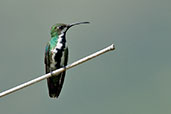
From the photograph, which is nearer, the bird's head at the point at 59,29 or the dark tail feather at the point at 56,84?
the dark tail feather at the point at 56,84

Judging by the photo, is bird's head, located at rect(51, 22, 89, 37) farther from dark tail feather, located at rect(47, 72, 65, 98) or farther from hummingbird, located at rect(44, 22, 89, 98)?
dark tail feather, located at rect(47, 72, 65, 98)

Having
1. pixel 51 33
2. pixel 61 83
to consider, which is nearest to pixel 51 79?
pixel 61 83

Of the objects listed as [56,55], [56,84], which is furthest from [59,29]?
[56,84]

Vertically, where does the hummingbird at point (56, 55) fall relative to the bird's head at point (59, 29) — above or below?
below

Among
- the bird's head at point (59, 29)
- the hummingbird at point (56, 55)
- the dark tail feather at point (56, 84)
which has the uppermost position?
the bird's head at point (59, 29)

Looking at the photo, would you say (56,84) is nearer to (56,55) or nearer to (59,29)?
(56,55)

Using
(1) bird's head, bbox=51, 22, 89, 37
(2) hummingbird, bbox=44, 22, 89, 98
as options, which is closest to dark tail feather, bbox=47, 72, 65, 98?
(2) hummingbird, bbox=44, 22, 89, 98

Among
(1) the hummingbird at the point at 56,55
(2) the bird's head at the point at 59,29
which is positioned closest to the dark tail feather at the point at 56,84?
(1) the hummingbird at the point at 56,55

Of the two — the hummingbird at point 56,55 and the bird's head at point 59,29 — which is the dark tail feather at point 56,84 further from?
the bird's head at point 59,29
